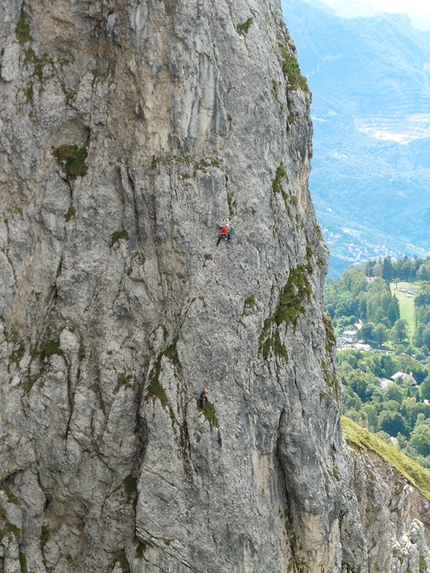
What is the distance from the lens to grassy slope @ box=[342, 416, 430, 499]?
68062 millimetres

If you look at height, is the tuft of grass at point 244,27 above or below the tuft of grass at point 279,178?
above

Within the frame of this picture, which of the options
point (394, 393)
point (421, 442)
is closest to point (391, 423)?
point (421, 442)

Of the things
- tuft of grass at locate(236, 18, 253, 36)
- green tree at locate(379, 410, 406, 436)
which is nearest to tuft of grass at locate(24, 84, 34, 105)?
tuft of grass at locate(236, 18, 253, 36)

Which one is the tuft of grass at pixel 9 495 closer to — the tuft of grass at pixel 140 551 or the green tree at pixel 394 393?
the tuft of grass at pixel 140 551

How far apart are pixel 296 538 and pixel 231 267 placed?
16.1 meters

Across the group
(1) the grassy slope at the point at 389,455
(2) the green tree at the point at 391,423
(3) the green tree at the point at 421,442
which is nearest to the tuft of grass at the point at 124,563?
(1) the grassy slope at the point at 389,455

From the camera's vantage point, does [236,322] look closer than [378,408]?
Yes

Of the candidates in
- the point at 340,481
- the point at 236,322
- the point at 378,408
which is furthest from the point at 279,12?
the point at 378,408

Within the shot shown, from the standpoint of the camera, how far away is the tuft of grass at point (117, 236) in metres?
40.7

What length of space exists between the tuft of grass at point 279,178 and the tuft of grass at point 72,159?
1086cm

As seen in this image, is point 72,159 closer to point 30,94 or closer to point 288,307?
point 30,94

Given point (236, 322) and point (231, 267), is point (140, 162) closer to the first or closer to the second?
point (231, 267)

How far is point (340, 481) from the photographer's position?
45.1 m

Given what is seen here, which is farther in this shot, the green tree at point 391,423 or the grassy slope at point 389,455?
the green tree at point 391,423
